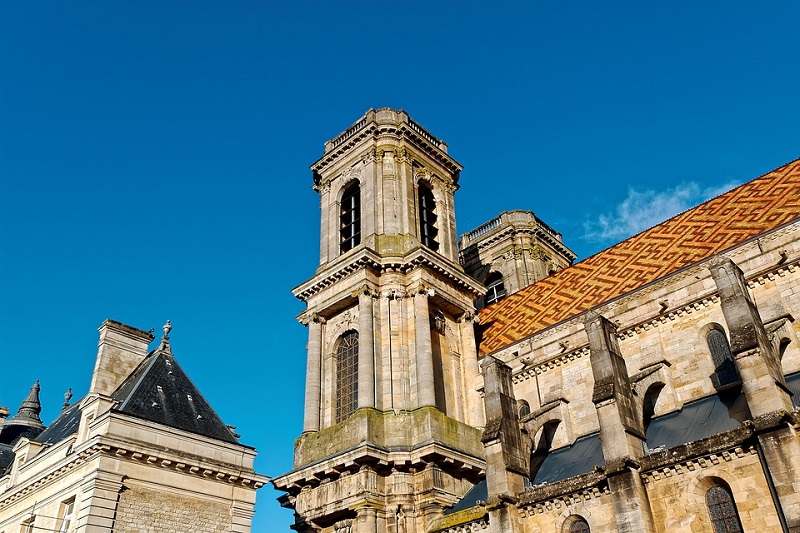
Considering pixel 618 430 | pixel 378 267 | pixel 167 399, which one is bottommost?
pixel 618 430

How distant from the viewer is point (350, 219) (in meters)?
30.4

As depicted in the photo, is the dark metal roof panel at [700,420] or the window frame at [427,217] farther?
the window frame at [427,217]

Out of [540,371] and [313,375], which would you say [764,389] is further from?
[313,375]

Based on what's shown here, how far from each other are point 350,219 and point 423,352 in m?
8.07

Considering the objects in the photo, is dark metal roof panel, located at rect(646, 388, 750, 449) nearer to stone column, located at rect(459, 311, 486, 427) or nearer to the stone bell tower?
the stone bell tower

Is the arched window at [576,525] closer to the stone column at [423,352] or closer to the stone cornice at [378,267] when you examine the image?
the stone column at [423,352]

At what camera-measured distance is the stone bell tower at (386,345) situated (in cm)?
2242

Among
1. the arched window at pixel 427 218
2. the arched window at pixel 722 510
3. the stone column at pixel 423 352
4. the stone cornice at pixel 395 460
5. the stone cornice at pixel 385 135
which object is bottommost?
the arched window at pixel 722 510

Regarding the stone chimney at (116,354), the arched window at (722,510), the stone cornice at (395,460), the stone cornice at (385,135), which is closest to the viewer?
the arched window at (722,510)

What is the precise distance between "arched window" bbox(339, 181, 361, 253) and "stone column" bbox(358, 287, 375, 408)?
13.4 ft

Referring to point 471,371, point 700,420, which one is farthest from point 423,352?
point 700,420

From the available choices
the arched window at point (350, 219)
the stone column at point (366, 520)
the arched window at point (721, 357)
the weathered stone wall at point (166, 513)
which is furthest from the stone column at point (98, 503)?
the arched window at point (721, 357)

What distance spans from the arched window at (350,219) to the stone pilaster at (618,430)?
12.1m

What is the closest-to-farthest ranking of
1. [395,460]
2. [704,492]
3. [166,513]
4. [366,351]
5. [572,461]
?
[704,492]
[166,513]
[572,461]
[395,460]
[366,351]
